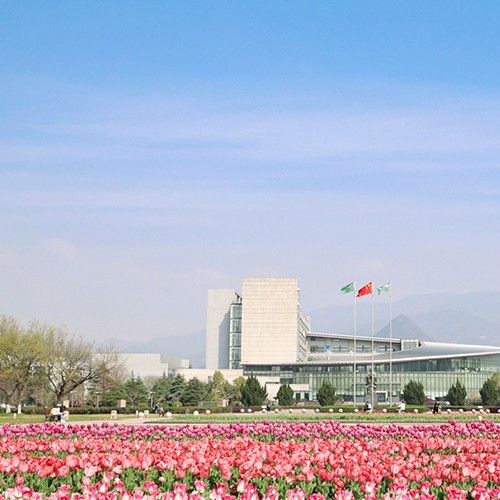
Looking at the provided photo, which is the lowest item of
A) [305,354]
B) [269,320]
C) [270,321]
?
[305,354]

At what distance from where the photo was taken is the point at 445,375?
122 metres

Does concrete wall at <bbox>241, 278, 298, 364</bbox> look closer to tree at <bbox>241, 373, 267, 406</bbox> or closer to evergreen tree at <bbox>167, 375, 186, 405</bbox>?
evergreen tree at <bbox>167, 375, 186, 405</bbox>

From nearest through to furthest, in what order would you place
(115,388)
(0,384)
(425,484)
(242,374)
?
1. (425,484)
2. (0,384)
3. (115,388)
4. (242,374)

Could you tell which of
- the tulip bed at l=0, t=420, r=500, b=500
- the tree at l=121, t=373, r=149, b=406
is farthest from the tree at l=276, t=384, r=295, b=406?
the tulip bed at l=0, t=420, r=500, b=500

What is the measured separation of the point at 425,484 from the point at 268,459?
3086 mm

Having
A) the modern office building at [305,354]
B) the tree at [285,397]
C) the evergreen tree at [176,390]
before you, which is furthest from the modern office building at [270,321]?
the tree at [285,397]

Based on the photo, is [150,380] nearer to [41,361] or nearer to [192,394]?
[192,394]

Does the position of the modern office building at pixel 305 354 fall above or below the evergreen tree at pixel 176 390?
above

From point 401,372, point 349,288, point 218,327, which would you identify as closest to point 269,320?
point 218,327

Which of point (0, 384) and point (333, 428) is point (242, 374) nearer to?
point (0, 384)

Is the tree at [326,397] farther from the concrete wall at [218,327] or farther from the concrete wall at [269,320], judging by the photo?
the concrete wall at [218,327]

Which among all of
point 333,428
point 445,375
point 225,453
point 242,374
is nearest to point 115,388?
point 242,374

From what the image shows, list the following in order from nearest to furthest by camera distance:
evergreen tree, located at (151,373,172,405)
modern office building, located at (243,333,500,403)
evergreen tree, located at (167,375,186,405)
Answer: evergreen tree, located at (167,375,186,405)
evergreen tree, located at (151,373,172,405)
modern office building, located at (243,333,500,403)

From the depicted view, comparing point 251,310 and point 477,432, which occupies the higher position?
point 251,310
